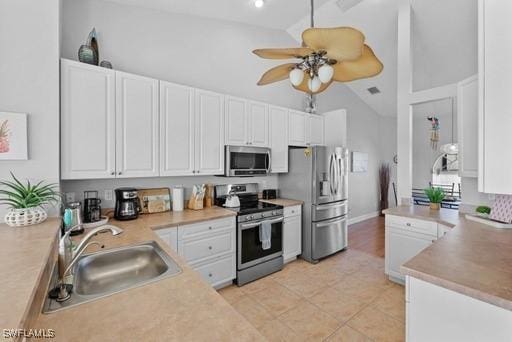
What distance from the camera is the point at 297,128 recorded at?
12.9 ft

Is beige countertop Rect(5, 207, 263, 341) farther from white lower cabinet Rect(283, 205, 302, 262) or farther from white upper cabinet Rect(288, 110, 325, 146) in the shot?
white upper cabinet Rect(288, 110, 325, 146)

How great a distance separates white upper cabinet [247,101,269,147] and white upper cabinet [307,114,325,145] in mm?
1017

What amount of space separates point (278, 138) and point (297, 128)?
488 millimetres

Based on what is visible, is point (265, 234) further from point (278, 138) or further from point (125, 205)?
point (125, 205)

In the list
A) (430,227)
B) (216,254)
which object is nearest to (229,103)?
(216,254)

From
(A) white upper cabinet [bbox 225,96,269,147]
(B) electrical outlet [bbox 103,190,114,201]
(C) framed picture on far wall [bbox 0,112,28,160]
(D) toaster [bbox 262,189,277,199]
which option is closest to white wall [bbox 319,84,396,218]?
(A) white upper cabinet [bbox 225,96,269,147]

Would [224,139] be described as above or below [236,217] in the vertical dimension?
above

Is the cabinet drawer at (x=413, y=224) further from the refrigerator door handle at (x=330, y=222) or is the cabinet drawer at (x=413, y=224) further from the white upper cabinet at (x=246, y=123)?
the white upper cabinet at (x=246, y=123)

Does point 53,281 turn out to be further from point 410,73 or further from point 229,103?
point 410,73

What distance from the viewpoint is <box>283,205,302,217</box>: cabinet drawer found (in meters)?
3.37

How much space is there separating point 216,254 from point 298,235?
1.42 meters

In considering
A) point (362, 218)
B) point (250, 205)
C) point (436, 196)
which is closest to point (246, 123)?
point (250, 205)

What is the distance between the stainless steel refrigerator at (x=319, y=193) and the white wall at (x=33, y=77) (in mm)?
2879

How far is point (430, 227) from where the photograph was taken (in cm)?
256
